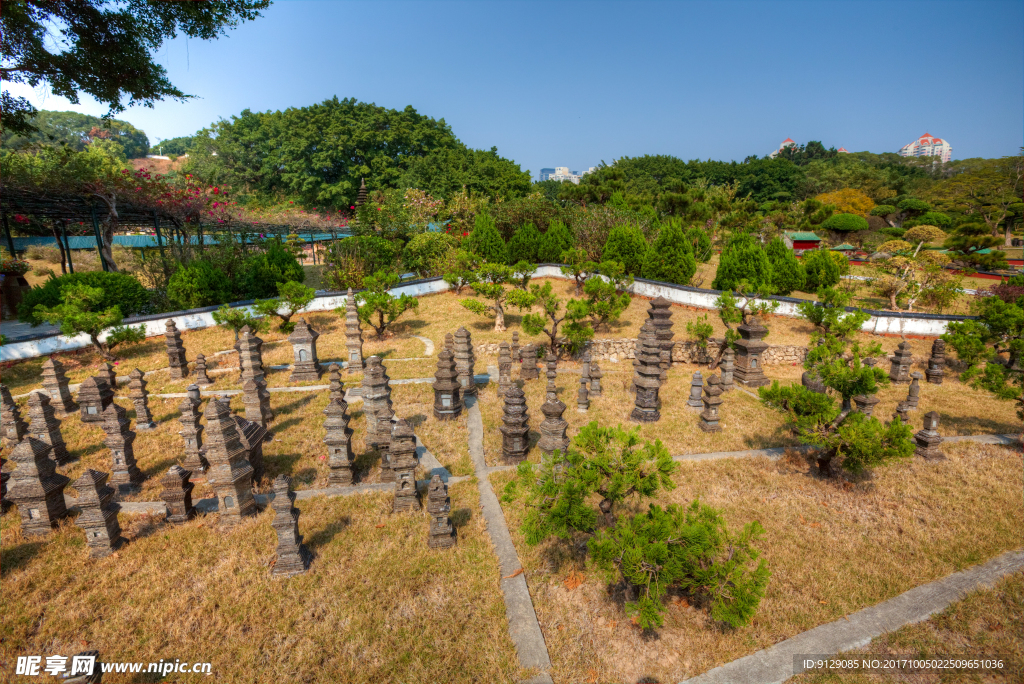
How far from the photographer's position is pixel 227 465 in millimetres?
6984

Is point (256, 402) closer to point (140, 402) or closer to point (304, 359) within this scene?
point (140, 402)

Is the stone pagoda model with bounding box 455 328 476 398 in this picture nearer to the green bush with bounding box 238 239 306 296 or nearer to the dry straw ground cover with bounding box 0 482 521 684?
the dry straw ground cover with bounding box 0 482 521 684

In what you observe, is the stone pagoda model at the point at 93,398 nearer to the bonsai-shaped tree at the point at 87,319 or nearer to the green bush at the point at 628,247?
the bonsai-shaped tree at the point at 87,319

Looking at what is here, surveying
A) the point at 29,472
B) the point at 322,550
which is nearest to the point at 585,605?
the point at 322,550

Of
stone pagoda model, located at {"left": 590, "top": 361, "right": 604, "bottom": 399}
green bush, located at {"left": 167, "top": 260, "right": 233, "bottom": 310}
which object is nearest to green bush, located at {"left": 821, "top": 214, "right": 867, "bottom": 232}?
stone pagoda model, located at {"left": 590, "top": 361, "right": 604, "bottom": 399}

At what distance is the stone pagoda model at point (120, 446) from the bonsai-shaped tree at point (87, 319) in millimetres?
8076

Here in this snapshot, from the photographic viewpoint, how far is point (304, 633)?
17.9 feet

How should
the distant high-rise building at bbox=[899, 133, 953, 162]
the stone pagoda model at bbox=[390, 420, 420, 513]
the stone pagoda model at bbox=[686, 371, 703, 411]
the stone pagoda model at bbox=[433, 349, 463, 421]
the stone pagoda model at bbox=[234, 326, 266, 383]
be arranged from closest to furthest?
the stone pagoda model at bbox=[390, 420, 420, 513]
the stone pagoda model at bbox=[433, 349, 463, 421]
the stone pagoda model at bbox=[234, 326, 266, 383]
the stone pagoda model at bbox=[686, 371, 703, 411]
the distant high-rise building at bbox=[899, 133, 953, 162]

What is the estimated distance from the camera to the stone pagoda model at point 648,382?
11.2m

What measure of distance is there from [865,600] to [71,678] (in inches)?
348

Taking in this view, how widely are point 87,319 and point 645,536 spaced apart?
16637 millimetres

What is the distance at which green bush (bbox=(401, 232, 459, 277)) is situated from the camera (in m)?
26.9

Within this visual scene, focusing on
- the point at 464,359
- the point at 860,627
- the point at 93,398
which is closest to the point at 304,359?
the point at 93,398

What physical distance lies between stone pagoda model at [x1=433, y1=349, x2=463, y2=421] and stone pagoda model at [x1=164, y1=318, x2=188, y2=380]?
321 inches
